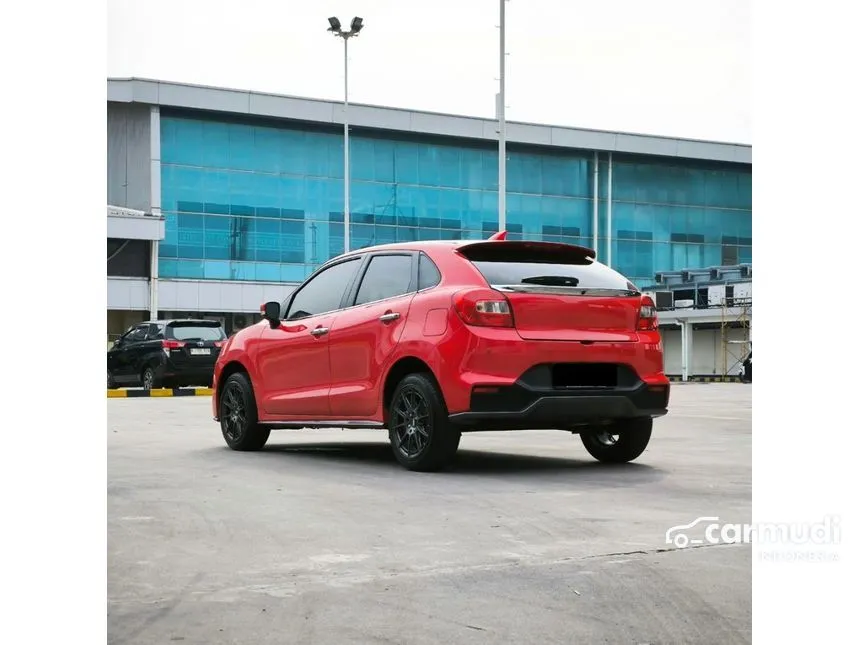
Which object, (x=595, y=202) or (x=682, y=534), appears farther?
(x=595, y=202)

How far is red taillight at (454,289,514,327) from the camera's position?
827 centimetres

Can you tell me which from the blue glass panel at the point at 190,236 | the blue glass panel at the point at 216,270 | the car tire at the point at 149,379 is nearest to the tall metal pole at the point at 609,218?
the blue glass panel at the point at 216,270

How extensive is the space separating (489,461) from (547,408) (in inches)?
59.3

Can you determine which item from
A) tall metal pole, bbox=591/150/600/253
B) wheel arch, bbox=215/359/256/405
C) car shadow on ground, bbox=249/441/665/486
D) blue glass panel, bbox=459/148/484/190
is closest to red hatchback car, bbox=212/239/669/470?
car shadow on ground, bbox=249/441/665/486

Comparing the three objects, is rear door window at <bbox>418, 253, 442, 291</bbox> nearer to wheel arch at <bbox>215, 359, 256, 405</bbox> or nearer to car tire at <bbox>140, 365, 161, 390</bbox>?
wheel arch at <bbox>215, 359, 256, 405</bbox>

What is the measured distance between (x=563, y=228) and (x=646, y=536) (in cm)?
5403

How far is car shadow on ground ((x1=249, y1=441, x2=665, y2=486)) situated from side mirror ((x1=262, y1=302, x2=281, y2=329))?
103 centimetres

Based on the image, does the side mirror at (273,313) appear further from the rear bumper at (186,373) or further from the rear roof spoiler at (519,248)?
the rear bumper at (186,373)

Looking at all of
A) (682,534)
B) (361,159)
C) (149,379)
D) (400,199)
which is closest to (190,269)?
(361,159)

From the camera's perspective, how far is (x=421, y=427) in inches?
336

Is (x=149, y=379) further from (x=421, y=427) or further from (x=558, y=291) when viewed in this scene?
(x=558, y=291)

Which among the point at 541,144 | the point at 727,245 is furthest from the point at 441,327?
the point at 727,245
